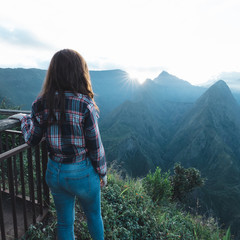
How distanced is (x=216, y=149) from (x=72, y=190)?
94.3 m

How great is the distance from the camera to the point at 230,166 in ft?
227

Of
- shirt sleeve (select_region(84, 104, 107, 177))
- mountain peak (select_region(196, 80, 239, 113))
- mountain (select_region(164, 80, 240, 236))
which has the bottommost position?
mountain (select_region(164, 80, 240, 236))

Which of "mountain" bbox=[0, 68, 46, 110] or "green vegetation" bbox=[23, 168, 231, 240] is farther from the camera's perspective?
"mountain" bbox=[0, 68, 46, 110]

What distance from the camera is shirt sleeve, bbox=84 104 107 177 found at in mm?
1347

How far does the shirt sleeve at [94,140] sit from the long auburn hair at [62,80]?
17 centimetres

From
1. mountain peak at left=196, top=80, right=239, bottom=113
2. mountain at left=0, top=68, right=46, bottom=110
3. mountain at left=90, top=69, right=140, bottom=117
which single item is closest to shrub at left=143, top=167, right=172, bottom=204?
mountain at left=0, top=68, right=46, bottom=110

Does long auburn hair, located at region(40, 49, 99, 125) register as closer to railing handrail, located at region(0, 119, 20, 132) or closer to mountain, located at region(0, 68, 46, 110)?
railing handrail, located at region(0, 119, 20, 132)

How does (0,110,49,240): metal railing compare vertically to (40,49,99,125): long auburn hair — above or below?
below

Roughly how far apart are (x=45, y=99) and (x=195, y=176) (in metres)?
19.4

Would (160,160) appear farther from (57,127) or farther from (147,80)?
(147,80)

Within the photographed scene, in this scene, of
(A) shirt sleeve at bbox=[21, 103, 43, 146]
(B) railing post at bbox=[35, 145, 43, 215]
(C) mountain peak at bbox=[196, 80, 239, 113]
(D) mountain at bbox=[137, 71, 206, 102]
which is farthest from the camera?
(D) mountain at bbox=[137, 71, 206, 102]

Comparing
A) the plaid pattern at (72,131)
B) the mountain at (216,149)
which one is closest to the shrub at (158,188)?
the plaid pattern at (72,131)

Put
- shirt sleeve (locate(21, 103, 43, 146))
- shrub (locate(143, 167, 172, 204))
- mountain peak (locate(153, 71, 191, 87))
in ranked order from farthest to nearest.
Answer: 1. mountain peak (locate(153, 71, 191, 87))
2. shrub (locate(143, 167, 172, 204))
3. shirt sleeve (locate(21, 103, 43, 146))

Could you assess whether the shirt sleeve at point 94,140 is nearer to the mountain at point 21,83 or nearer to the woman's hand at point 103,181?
the woman's hand at point 103,181
